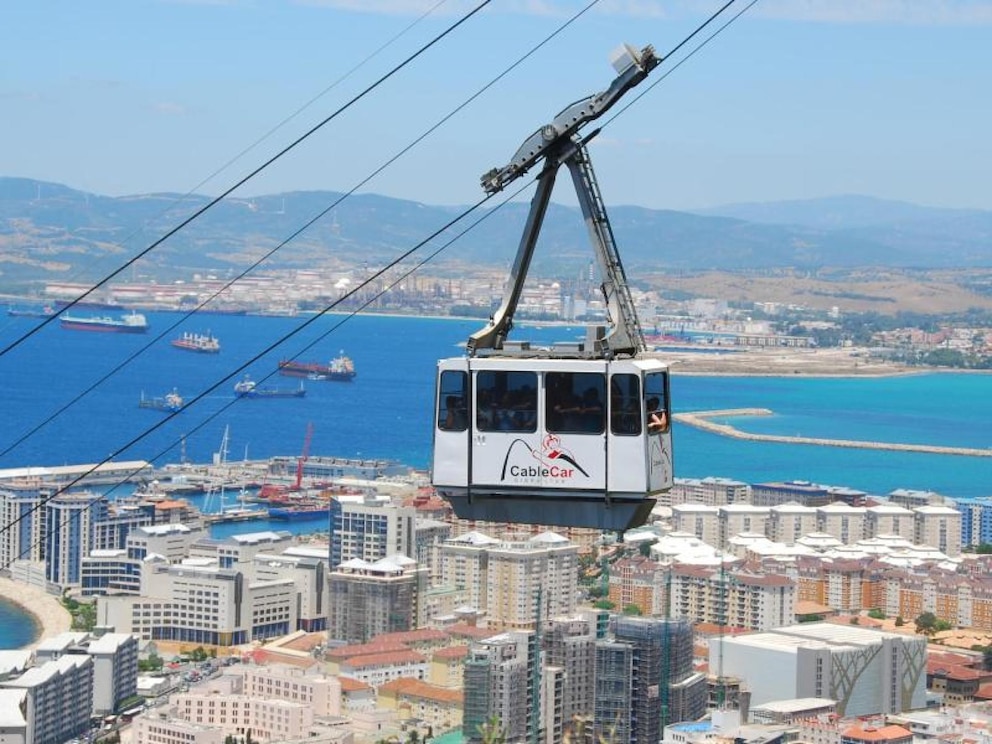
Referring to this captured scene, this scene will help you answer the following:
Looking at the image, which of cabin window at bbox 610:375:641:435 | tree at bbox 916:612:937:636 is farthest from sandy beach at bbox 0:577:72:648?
cabin window at bbox 610:375:641:435

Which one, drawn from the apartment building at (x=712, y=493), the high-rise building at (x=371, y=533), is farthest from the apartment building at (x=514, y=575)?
the apartment building at (x=712, y=493)

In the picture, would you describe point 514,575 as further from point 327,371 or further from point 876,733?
point 327,371

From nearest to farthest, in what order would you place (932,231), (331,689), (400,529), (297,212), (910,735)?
(910,735)
(331,689)
(400,529)
(297,212)
(932,231)

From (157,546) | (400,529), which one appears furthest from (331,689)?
(157,546)

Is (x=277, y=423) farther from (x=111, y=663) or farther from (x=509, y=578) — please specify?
(x=111, y=663)

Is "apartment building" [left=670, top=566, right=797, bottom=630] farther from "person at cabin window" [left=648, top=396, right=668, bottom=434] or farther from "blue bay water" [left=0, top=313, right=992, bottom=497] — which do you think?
"person at cabin window" [left=648, top=396, right=668, bottom=434]

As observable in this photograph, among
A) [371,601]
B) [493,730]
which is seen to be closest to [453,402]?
[493,730]
